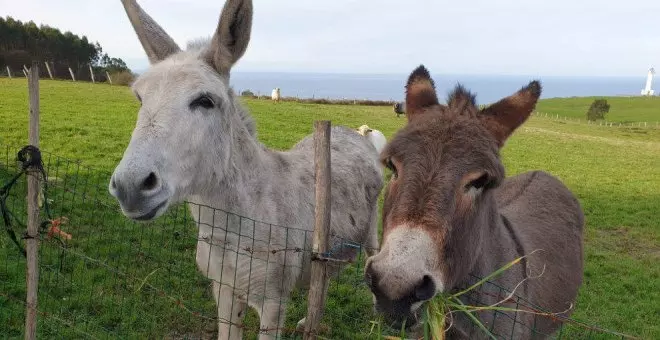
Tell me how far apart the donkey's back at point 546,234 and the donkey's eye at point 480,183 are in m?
0.99

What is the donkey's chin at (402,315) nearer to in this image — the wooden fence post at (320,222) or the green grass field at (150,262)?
the wooden fence post at (320,222)

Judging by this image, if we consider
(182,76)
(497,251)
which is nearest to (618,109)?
(497,251)

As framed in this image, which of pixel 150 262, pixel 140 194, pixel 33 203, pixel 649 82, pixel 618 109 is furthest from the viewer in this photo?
pixel 649 82

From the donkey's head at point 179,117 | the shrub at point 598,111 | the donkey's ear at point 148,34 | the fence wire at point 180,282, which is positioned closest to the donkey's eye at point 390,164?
the fence wire at point 180,282

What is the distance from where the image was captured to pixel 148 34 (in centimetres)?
339

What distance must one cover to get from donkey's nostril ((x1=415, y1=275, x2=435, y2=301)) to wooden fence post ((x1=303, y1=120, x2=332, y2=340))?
0.71m

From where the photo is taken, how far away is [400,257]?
1943 mm

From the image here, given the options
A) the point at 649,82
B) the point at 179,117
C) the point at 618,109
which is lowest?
the point at 179,117

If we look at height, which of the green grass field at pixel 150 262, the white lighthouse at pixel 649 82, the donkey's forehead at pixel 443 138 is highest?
the white lighthouse at pixel 649 82

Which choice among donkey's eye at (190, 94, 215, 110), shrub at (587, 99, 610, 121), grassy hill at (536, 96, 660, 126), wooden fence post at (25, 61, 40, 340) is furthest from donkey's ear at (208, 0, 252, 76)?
shrub at (587, 99, 610, 121)

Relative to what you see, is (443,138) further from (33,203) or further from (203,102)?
(33,203)

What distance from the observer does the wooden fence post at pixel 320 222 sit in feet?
8.43

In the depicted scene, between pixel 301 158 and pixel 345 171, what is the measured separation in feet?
1.67

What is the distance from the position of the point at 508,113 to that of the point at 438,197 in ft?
2.47
